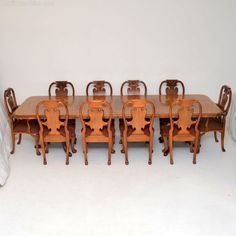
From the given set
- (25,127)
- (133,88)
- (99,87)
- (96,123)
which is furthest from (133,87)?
(25,127)

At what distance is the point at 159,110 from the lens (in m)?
3.67

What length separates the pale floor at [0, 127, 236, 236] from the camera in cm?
257

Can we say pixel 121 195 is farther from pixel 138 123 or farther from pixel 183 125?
pixel 183 125

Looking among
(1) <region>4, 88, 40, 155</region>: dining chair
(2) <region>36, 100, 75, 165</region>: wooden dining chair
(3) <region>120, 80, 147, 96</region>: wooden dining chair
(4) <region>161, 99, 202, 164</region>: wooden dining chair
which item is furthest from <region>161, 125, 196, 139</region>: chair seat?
(1) <region>4, 88, 40, 155</region>: dining chair

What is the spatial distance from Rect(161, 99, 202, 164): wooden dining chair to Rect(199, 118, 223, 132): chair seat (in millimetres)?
126

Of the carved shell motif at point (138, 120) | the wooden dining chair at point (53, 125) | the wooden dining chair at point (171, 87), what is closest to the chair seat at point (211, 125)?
the wooden dining chair at point (171, 87)

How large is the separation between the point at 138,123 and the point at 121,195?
896 mm

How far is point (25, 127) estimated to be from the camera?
12.6 feet

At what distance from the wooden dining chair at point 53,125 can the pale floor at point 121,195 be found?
1.11ft

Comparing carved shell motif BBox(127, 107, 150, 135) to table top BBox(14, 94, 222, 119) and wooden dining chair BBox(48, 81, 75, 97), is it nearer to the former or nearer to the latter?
table top BBox(14, 94, 222, 119)
